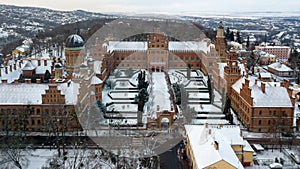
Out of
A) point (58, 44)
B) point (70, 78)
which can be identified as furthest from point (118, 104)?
point (58, 44)

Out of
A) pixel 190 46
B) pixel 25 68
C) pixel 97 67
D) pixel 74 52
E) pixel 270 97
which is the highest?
pixel 74 52

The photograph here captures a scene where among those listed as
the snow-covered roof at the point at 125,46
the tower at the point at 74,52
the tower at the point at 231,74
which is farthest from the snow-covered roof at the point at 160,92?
the tower at the point at 74,52

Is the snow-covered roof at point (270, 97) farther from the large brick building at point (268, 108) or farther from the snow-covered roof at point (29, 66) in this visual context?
the snow-covered roof at point (29, 66)

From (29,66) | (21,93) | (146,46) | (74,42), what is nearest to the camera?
(21,93)

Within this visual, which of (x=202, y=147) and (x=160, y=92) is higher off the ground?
(x=202, y=147)

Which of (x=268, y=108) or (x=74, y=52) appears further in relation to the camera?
(x=74, y=52)

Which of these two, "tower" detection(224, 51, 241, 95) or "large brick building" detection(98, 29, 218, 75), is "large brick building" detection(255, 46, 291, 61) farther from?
"tower" detection(224, 51, 241, 95)

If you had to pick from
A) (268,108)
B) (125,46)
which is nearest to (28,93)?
(268,108)

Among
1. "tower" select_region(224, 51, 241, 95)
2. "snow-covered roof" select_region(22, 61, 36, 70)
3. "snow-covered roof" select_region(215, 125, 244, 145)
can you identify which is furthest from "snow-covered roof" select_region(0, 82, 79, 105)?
"tower" select_region(224, 51, 241, 95)

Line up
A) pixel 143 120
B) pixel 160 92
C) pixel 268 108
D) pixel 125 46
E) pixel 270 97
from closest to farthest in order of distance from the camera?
pixel 268 108 → pixel 270 97 → pixel 143 120 → pixel 160 92 → pixel 125 46

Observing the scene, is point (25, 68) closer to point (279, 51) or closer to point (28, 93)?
point (28, 93)

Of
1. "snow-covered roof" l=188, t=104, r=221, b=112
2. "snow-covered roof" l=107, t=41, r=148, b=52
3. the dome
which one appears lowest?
"snow-covered roof" l=188, t=104, r=221, b=112

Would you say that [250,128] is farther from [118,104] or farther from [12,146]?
[12,146]
